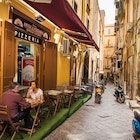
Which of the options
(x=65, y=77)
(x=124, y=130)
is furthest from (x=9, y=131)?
(x=65, y=77)

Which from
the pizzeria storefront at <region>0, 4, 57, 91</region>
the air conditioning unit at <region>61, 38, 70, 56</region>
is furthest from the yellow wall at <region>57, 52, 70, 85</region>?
the pizzeria storefront at <region>0, 4, 57, 91</region>

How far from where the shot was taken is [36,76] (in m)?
10.0

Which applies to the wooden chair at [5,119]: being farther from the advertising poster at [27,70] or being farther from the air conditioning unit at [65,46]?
the air conditioning unit at [65,46]

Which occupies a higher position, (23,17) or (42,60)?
(23,17)

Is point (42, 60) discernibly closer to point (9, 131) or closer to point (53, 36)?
point (53, 36)

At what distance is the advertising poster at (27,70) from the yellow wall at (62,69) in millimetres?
1626

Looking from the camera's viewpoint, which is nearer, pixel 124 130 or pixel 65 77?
pixel 124 130

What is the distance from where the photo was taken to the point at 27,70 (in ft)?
36.4

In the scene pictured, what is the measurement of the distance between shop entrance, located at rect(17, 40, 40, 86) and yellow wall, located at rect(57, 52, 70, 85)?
1.57 metres

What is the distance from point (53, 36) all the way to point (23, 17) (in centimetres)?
346

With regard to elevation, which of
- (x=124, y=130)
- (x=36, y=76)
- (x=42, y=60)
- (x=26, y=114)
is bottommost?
(x=124, y=130)

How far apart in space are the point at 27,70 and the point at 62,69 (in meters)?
2.66

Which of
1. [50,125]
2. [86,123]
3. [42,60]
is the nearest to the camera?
[50,125]

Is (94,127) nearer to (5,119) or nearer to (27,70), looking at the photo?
(5,119)
